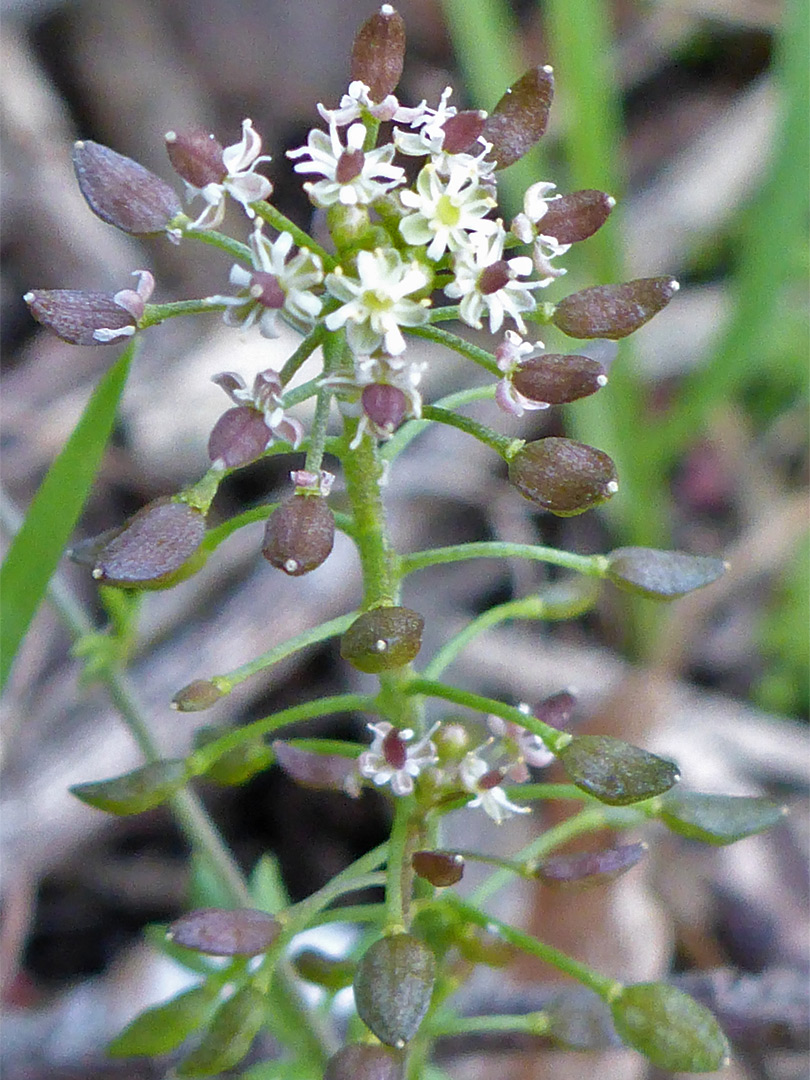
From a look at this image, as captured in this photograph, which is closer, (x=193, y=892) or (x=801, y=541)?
(x=193, y=892)

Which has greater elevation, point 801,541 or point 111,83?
point 111,83

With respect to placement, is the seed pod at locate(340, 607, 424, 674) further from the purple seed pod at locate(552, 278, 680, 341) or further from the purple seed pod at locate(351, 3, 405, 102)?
the purple seed pod at locate(351, 3, 405, 102)

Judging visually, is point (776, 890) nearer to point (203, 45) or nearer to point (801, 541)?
point (801, 541)

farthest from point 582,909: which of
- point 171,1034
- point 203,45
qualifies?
point 203,45

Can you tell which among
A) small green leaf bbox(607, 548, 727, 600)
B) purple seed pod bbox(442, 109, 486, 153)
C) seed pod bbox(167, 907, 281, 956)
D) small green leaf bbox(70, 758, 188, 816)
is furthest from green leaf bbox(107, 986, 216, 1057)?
purple seed pod bbox(442, 109, 486, 153)

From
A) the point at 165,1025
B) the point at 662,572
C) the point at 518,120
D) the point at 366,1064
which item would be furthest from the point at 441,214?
the point at 165,1025

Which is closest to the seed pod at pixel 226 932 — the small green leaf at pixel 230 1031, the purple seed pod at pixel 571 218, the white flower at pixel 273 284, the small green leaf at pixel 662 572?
the small green leaf at pixel 230 1031

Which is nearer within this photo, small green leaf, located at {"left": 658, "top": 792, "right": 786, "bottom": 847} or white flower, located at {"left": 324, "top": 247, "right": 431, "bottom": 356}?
white flower, located at {"left": 324, "top": 247, "right": 431, "bottom": 356}

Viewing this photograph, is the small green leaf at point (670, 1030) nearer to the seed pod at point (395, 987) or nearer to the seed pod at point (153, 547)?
the seed pod at point (395, 987)
